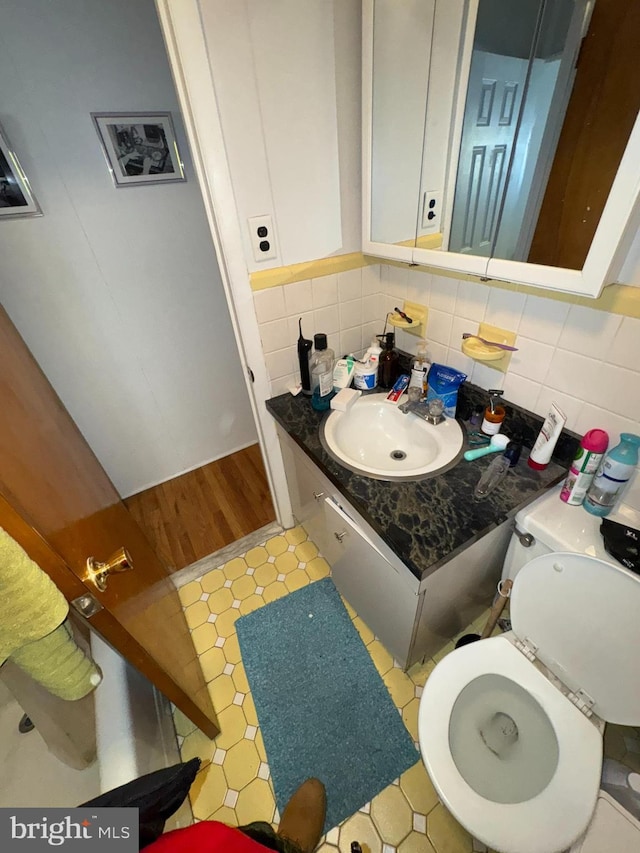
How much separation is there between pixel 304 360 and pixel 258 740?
1.27m

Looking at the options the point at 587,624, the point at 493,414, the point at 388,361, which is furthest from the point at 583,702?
the point at 388,361

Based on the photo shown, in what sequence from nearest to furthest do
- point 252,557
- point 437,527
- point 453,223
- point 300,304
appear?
point 437,527, point 453,223, point 300,304, point 252,557

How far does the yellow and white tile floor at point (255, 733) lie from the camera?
0.95m

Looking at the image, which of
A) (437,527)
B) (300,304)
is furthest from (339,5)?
(437,527)

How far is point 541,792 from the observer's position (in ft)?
2.47

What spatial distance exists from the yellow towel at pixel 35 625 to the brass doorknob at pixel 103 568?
3.0 inches

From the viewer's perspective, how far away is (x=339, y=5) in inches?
33.9

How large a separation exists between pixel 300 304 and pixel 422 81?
0.66 metres

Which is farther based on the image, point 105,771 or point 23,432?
point 105,771

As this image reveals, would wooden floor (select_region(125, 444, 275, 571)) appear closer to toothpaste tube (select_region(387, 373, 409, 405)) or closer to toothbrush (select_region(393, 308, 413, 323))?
toothpaste tube (select_region(387, 373, 409, 405))

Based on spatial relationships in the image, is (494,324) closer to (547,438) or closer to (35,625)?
(547,438)

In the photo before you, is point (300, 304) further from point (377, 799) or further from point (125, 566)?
point (377, 799)

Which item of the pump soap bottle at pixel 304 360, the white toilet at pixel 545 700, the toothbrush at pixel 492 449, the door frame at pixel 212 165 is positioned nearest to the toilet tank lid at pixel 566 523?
the white toilet at pixel 545 700

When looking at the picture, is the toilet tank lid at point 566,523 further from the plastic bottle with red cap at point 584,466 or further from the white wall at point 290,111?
the white wall at point 290,111
